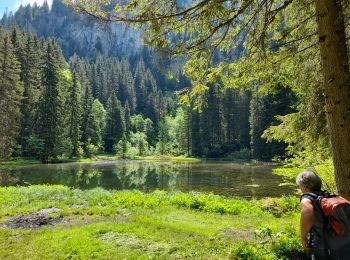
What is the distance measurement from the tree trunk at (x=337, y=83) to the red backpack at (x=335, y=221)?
1.69m

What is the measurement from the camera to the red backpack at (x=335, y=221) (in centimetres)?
354

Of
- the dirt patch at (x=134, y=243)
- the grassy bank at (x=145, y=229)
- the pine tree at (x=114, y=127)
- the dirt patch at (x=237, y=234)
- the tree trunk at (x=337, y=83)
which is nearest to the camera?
the tree trunk at (x=337, y=83)

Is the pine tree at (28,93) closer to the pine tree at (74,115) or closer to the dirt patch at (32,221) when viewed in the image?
the pine tree at (74,115)

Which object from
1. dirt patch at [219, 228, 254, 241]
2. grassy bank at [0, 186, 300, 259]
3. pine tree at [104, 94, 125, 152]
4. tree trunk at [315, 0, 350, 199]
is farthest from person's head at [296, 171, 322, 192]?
pine tree at [104, 94, 125, 152]

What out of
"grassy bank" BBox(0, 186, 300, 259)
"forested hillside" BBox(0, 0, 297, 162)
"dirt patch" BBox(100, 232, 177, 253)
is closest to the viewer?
"grassy bank" BBox(0, 186, 300, 259)

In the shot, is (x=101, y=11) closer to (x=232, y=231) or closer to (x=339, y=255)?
(x=339, y=255)

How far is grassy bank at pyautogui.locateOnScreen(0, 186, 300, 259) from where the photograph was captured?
7082 mm

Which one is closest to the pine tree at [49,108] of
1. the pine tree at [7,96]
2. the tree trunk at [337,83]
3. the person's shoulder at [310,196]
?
the pine tree at [7,96]

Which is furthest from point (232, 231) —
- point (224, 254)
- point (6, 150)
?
point (6, 150)

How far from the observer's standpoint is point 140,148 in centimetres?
7906

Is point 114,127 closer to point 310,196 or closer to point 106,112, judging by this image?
point 106,112

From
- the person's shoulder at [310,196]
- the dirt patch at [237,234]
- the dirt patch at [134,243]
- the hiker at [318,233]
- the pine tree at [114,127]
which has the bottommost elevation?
the dirt patch at [237,234]

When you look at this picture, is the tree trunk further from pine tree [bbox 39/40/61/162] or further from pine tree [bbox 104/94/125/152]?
pine tree [bbox 104/94/125/152]

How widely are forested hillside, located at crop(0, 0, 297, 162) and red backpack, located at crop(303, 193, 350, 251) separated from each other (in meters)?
4.08
